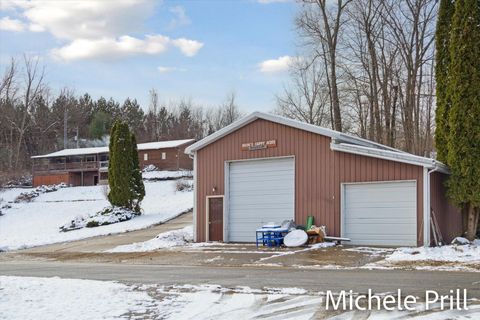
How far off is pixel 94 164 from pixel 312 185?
143 feet

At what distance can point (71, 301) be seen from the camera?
9352mm

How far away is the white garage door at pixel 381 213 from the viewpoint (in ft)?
60.0

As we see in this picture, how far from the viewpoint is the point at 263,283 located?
1105 cm

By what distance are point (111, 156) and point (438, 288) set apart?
25.8 metres

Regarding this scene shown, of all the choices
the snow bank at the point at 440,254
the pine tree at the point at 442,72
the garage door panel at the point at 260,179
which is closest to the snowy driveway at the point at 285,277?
the snow bank at the point at 440,254

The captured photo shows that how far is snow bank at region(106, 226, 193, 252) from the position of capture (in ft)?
72.0

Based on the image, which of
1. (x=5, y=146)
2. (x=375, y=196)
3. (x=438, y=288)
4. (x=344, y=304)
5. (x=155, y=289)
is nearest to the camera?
(x=344, y=304)

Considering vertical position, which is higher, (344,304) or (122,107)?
(122,107)

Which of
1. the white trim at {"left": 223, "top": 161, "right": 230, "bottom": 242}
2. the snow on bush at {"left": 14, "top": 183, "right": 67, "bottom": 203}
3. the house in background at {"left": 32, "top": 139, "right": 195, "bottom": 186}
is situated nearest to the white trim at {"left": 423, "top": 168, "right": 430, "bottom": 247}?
the white trim at {"left": 223, "top": 161, "right": 230, "bottom": 242}

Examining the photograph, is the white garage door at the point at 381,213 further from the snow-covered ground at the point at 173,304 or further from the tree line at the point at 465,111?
the snow-covered ground at the point at 173,304

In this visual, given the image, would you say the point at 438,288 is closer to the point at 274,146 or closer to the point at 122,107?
the point at 274,146

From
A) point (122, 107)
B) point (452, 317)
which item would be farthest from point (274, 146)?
point (122, 107)

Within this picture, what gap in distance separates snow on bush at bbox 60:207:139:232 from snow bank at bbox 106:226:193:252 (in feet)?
25.9

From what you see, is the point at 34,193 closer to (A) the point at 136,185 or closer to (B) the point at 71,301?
(A) the point at 136,185
